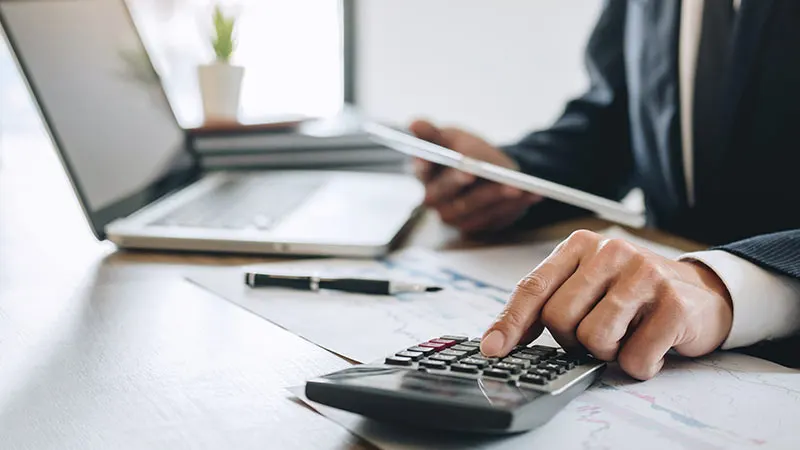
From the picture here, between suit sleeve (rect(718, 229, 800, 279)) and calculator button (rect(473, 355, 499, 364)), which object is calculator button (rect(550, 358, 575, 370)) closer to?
calculator button (rect(473, 355, 499, 364))

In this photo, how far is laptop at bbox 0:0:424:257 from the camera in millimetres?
919

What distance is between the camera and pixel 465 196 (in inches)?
42.1

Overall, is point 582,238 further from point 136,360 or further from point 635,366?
point 136,360

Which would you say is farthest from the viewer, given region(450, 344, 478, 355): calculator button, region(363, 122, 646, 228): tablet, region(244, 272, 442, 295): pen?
region(363, 122, 646, 228): tablet

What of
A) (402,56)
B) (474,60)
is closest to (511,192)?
(474,60)

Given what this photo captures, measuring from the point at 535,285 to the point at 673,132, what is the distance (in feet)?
1.98

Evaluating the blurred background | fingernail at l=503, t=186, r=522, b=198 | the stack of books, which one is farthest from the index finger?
the blurred background

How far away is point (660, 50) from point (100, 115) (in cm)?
69

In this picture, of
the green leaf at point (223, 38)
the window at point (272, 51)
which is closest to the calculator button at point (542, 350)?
the green leaf at point (223, 38)

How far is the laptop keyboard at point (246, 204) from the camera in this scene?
995mm

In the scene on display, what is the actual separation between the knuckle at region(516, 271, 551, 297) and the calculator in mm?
40

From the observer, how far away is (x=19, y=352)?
60cm

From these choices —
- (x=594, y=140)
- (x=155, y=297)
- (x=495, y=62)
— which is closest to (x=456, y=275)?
(x=155, y=297)

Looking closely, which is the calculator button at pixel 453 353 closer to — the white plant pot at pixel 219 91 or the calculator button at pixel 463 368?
the calculator button at pixel 463 368
